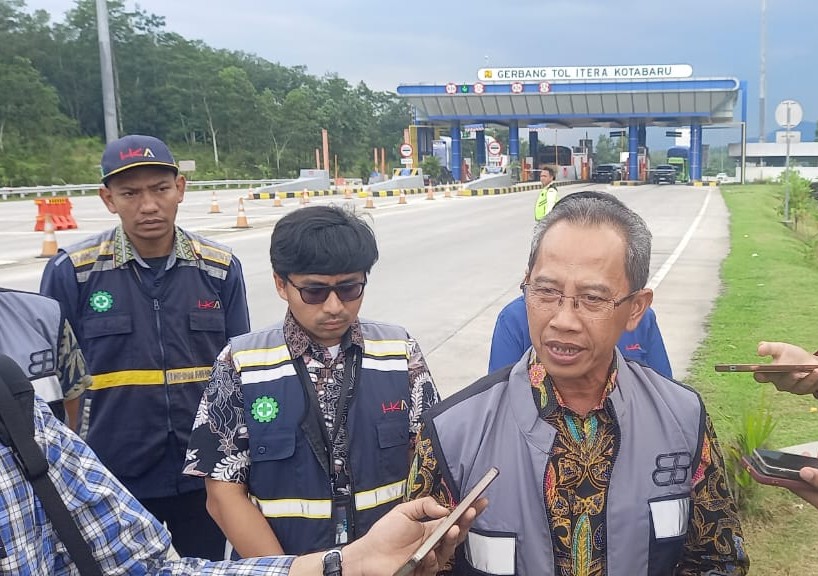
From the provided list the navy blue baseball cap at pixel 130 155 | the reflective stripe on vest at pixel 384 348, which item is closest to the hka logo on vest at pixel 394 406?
the reflective stripe on vest at pixel 384 348

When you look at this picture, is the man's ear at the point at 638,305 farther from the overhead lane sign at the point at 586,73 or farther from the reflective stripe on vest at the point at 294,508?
the overhead lane sign at the point at 586,73

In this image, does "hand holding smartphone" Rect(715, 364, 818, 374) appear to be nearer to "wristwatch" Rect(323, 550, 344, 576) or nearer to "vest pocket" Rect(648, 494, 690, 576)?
"vest pocket" Rect(648, 494, 690, 576)

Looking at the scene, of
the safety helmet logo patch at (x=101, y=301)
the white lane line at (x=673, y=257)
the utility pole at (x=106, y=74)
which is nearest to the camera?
the safety helmet logo patch at (x=101, y=301)

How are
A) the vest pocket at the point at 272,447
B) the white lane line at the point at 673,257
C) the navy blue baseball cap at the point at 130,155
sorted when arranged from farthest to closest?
the white lane line at the point at 673,257
the navy blue baseball cap at the point at 130,155
the vest pocket at the point at 272,447

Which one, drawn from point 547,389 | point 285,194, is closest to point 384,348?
point 547,389

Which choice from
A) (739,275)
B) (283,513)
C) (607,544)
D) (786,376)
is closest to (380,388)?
(283,513)

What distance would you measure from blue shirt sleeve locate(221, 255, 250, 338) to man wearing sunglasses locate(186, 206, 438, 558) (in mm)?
779

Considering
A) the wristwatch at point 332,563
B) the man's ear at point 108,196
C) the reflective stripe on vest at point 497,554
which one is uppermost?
the man's ear at point 108,196

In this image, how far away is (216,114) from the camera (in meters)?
61.4

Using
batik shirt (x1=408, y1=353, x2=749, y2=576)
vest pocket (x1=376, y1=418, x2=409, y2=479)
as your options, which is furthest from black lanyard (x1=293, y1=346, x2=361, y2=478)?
batik shirt (x1=408, y1=353, x2=749, y2=576)

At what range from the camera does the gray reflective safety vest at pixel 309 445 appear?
1.92m

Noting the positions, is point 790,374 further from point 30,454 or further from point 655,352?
point 30,454

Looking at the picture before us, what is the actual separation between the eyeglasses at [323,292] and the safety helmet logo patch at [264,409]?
302 mm

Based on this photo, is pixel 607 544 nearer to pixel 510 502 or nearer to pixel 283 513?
pixel 510 502
